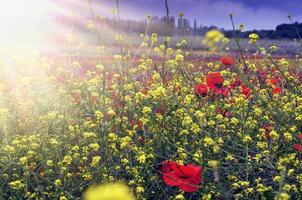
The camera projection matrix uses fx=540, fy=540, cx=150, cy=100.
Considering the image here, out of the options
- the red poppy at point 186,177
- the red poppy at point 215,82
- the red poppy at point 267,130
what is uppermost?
the red poppy at point 215,82

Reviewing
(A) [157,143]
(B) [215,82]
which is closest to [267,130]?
(B) [215,82]

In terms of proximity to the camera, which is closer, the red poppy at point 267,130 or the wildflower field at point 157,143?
the wildflower field at point 157,143

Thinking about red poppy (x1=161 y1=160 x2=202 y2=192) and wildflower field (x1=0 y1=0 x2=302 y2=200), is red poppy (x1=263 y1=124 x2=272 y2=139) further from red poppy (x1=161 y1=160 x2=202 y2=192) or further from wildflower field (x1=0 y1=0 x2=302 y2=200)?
red poppy (x1=161 y1=160 x2=202 y2=192)

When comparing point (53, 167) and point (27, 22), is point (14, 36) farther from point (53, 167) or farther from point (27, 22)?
point (53, 167)

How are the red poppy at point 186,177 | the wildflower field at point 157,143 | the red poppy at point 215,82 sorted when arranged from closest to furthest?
1. the red poppy at point 186,177
2. the wildflower field at point 157,143
3. the red poppy at point 215,82

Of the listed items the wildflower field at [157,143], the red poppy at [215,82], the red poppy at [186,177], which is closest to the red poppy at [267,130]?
the wildflower field at [157,143]

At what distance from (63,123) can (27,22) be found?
14.4 feet

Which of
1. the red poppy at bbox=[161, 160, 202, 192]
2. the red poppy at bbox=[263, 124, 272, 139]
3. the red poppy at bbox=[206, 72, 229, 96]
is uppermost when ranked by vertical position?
the red poppy at bbox=[206, 72, 229, 96]

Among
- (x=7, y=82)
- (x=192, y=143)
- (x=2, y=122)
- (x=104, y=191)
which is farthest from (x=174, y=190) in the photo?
(x=7, y=82)

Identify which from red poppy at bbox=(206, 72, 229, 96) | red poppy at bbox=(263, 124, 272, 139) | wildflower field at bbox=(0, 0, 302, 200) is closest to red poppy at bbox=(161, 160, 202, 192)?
wildflower field at bbox=(0, 0, 302, 200)

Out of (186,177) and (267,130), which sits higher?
(186,177)

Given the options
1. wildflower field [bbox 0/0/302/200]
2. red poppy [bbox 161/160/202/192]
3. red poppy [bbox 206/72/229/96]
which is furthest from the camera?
red poppy [bbox 206/72/229/96]

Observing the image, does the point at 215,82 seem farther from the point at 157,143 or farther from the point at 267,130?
the point at 157,143

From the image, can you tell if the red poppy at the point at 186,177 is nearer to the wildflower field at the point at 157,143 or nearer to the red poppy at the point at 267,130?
the wildflower field at the point at 157,143
